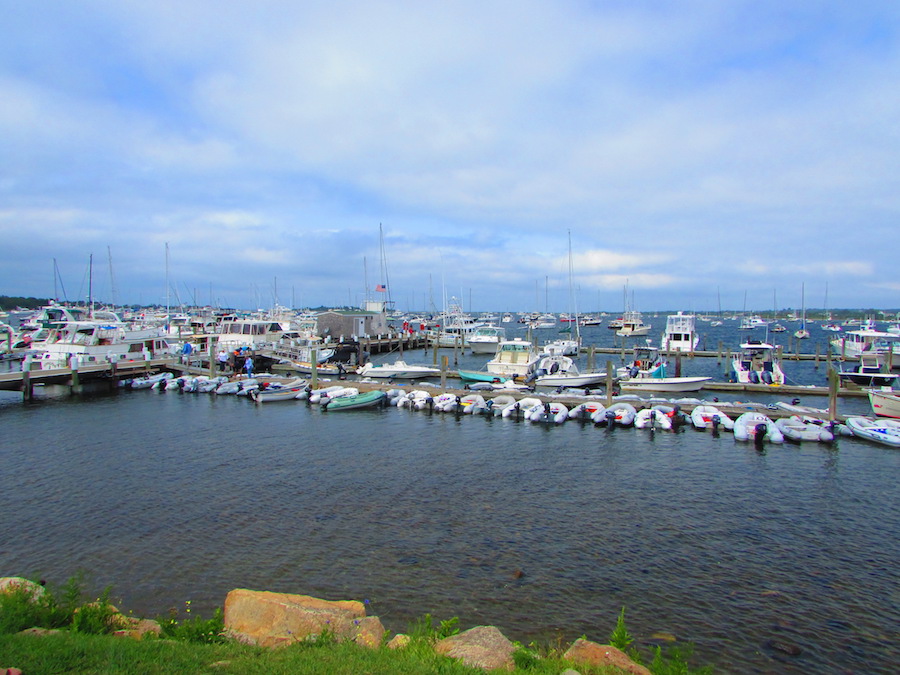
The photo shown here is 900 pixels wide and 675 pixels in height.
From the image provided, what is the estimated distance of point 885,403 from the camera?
27.6m

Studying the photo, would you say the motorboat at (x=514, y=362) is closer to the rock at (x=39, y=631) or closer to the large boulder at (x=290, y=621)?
the large boulder at (x=290, y=621)

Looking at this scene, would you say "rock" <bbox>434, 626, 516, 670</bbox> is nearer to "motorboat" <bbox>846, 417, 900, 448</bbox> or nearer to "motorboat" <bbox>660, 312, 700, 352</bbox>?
"motorboat" <bbox>846, 417, 900, 448</bbox>

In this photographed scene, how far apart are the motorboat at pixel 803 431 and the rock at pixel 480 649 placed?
21.4 meters

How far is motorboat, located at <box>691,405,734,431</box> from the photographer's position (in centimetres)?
2661

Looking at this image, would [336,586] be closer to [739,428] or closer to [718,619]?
[718,619]

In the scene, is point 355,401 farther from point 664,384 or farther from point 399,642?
point 399,642

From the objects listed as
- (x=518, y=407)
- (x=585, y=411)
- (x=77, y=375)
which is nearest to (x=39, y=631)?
(x=518, y=407)

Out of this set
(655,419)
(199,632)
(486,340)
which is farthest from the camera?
(486,340)

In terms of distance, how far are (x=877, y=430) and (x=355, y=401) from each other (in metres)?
26.3

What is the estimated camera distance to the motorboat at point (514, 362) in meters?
42.6

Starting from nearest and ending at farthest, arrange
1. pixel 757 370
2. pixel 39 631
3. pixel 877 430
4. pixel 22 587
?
1. pixel 39 631
2. pixel 22 587
3. pixel 877 430
4. pixel 757 370

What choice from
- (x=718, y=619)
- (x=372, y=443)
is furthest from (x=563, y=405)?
(x=718, y=619)

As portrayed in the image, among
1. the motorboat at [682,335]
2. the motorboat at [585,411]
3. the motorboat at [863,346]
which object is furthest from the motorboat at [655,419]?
the motorboat at [863,346]

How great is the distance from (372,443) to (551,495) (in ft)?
33.4
